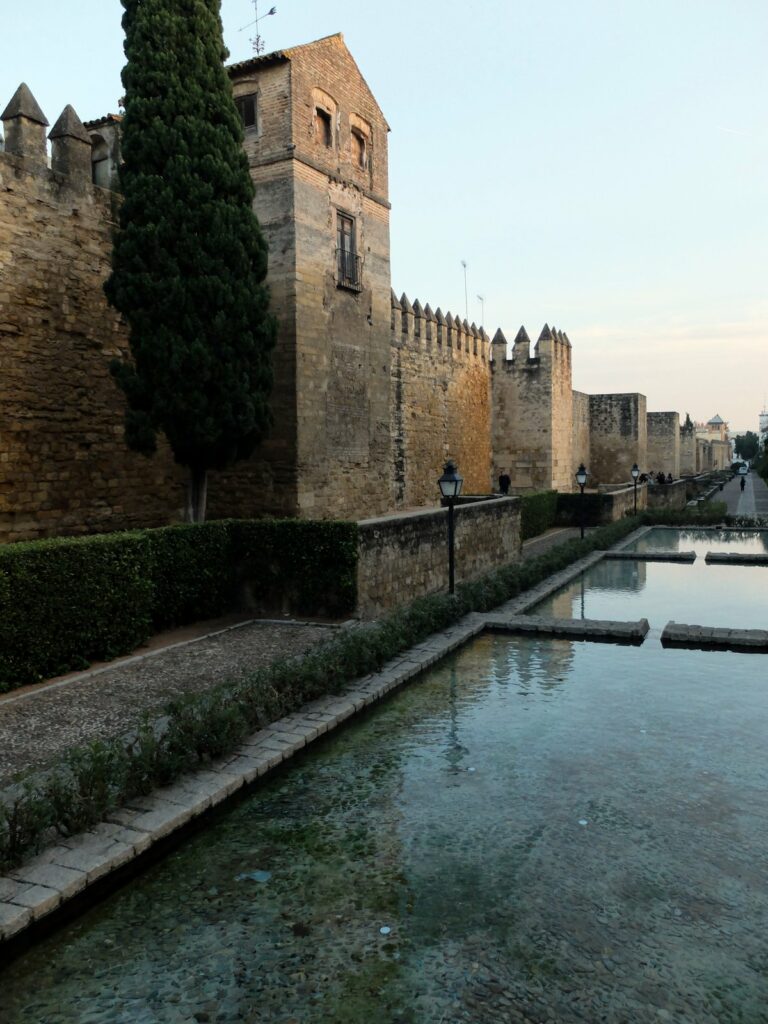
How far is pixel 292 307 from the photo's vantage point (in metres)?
15.0

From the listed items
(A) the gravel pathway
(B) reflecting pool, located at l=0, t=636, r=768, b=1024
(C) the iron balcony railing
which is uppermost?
(C) the iron balcony railing

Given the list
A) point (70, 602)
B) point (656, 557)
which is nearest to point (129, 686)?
point (70, 602)

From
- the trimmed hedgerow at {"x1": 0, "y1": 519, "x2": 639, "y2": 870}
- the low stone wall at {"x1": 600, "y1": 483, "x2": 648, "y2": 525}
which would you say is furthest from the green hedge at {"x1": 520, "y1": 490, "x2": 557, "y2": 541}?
the trimmed hedgerow at {"x1": 0, "y1": 519, "x2": 639, "y2": 870}

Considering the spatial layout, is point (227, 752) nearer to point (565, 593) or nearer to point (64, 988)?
point (64, 988)

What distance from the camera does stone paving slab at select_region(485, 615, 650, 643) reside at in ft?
31.8

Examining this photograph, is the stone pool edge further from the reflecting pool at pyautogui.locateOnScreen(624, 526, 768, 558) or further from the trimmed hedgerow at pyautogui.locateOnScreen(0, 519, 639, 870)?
the reflecting pool at pyautogui.locateOnScreen(624, 526, 768, 558)

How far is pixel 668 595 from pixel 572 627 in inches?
162

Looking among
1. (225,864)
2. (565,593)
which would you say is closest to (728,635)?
(565,593)

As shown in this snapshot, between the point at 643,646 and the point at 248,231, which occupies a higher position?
the point at 248,231

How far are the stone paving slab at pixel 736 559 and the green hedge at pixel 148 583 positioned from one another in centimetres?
1046

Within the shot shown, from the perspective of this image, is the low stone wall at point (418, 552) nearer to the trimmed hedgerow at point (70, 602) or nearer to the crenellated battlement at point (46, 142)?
the trimmed hedgerow at point (70, 602)

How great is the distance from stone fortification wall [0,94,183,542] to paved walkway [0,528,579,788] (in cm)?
364

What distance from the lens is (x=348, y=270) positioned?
54.8 ft

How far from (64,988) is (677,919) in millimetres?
2830
